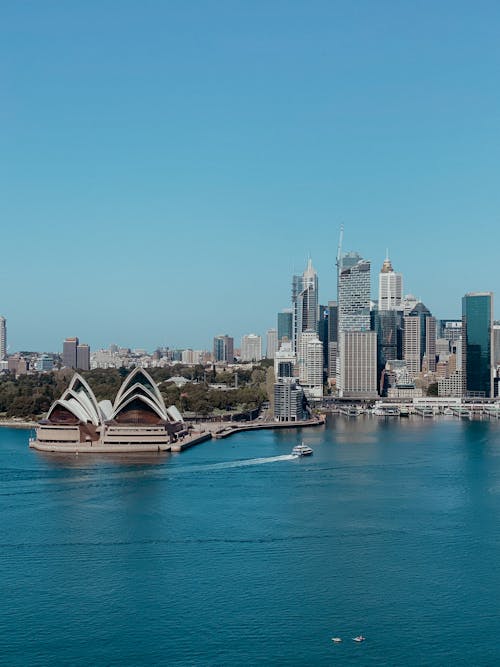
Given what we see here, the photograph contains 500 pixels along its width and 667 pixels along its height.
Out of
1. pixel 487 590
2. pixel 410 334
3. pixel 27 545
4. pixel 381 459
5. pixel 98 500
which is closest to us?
pixel 487 590

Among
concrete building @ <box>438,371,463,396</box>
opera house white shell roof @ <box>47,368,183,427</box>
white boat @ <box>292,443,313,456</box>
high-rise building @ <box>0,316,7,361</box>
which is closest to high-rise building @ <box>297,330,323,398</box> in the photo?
concrete building @ <box>438,371,463,396</box>

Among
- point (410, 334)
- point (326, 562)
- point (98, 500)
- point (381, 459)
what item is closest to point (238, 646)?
point (326, 562)

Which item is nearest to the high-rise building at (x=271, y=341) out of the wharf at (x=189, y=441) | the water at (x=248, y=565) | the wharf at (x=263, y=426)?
the wharf at (x=263, y=426)

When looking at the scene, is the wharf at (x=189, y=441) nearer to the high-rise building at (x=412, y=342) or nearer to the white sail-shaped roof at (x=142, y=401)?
the white sail-shaped roof at (x=142, y=401)

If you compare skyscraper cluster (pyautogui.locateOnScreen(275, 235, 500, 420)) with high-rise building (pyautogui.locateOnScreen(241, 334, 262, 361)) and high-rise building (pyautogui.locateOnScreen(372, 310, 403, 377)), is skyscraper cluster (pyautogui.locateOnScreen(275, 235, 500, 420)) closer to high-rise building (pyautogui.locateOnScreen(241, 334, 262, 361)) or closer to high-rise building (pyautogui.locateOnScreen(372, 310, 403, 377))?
high-rise building (pyautogui.locateOnScreen(372, 310, 403, 377))

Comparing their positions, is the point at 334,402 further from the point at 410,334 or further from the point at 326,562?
the point at 326,562

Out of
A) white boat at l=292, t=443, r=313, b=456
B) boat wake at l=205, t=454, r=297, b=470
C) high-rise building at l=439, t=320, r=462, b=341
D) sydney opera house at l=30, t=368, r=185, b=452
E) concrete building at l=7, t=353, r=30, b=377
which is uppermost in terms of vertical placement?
high-rise building at l=439, t=320, r=462, b=341
